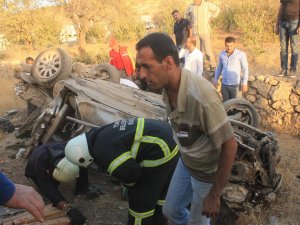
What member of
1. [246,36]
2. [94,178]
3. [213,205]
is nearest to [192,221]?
[213,205]

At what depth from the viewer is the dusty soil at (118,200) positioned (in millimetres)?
4352

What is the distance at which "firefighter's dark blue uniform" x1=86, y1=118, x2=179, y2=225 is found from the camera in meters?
2.74

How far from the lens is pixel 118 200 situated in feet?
16.0

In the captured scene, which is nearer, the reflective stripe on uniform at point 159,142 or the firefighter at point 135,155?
the firefighter at point 135,155

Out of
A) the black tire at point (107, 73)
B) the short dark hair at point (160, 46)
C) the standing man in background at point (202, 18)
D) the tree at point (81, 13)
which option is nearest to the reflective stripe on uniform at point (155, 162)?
the short dark hair at point (160, 46)

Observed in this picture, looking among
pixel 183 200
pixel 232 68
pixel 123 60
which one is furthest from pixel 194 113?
pixel 123 60

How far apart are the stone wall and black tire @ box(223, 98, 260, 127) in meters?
1.93

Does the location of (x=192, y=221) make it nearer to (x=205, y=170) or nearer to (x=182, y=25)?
(x=205, y=170)

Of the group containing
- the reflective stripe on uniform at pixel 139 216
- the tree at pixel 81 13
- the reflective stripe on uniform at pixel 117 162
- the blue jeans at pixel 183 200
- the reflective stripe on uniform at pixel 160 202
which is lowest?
the reflective stripe on uniform at pixel 160 202

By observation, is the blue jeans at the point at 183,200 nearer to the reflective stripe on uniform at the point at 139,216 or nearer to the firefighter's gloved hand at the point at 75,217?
the reflective stripe on uniform at the point at 139,216

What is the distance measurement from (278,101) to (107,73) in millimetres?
3628

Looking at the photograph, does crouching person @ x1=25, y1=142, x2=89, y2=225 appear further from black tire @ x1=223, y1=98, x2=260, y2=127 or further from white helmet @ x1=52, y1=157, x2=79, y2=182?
black tire @ x1=223, y1=98, x2=260, y2=127

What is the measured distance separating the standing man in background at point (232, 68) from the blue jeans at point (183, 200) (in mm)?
3978

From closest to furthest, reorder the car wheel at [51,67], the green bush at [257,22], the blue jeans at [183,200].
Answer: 1. the blue jeans at [183,200]
2. the car wheel at [51,67]
3. the green bush at [257,22]
